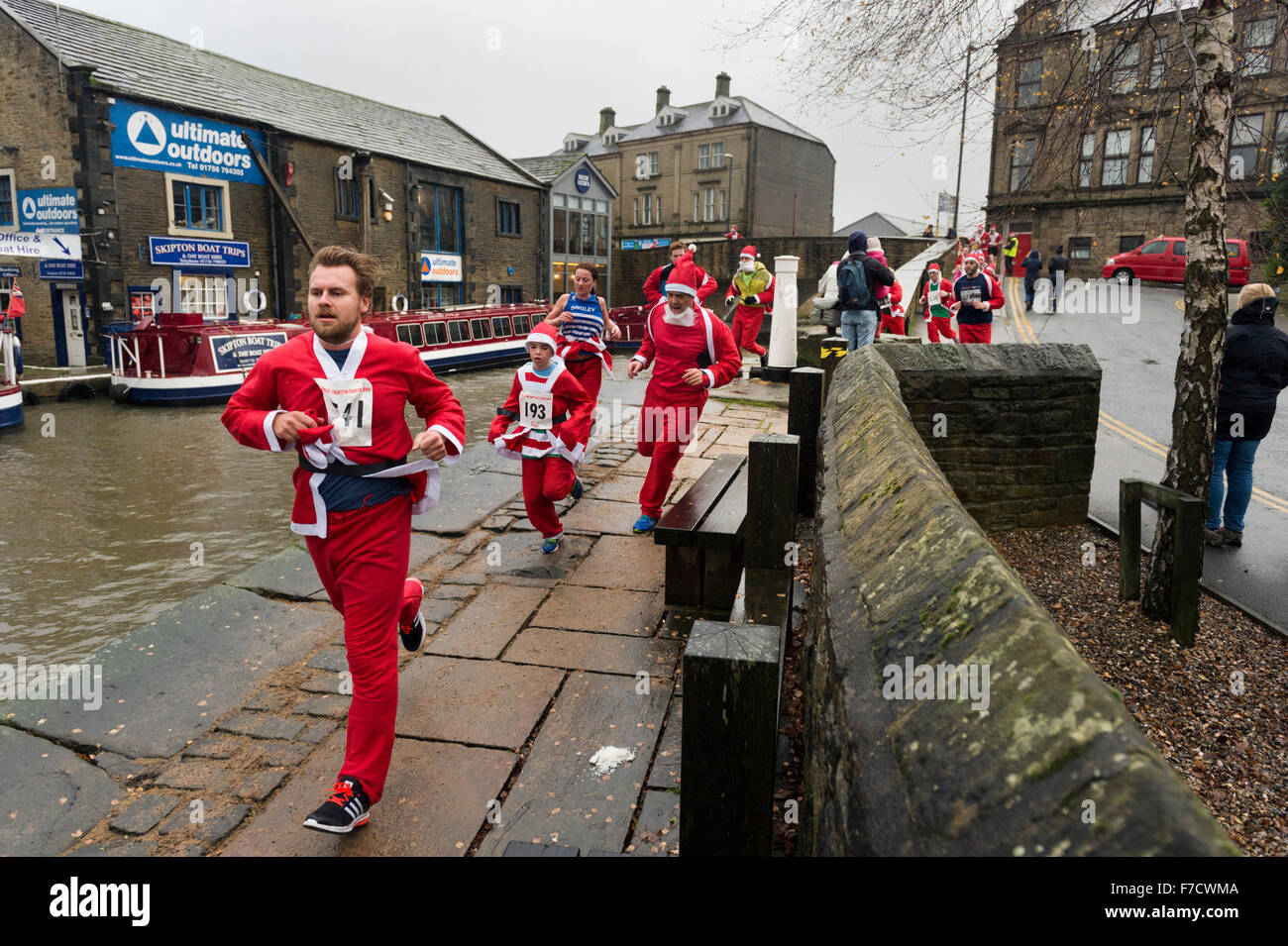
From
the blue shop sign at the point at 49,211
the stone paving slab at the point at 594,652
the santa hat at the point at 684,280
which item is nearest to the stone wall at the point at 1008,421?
the santa hat at the point at 684,280

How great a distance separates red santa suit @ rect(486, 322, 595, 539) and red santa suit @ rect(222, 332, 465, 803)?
257cm

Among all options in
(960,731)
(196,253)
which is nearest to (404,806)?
(960,731)

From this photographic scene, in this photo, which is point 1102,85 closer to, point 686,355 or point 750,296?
point 686,355

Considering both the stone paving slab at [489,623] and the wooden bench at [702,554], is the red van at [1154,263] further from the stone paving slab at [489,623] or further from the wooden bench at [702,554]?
the stone paving slab at [489,623]

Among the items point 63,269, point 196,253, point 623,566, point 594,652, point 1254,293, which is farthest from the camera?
point 196,253

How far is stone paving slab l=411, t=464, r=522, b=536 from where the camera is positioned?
22.3 feet

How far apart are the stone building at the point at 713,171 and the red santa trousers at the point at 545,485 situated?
42855mm

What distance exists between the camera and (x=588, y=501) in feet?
25.0

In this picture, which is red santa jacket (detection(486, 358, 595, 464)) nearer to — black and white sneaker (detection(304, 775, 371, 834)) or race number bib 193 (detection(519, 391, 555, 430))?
race number bib 193 (detection(519, 391, 555, 430))

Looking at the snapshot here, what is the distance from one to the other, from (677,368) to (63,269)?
22.1m

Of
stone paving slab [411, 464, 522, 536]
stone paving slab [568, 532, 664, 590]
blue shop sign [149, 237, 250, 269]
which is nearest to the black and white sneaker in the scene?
stone paving slab [568, 532, 664, 590]

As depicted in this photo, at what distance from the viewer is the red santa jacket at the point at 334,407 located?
3.21m

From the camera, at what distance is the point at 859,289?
11.1 m
